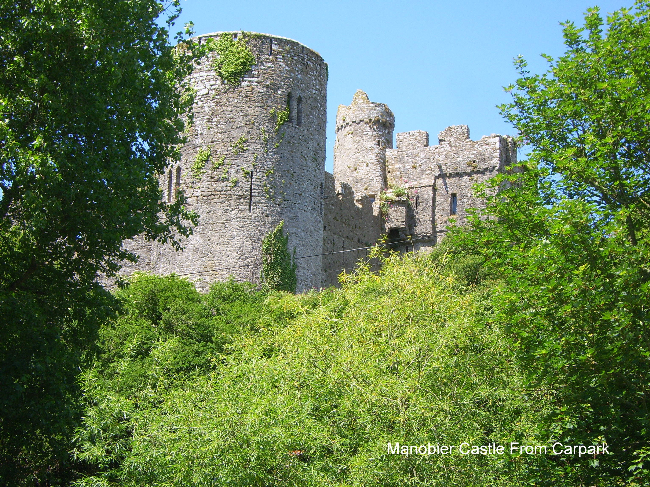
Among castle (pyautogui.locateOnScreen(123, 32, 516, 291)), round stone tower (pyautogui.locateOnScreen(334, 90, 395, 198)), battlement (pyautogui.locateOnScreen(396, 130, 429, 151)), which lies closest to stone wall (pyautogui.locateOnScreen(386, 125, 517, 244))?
battlement (pyautogui.locateOnScreen(396, 130, 429, 151))

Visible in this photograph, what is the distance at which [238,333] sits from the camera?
2400 cm

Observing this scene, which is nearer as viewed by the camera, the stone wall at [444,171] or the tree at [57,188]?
the tree at [57,188]

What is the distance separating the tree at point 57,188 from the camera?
15.2 m

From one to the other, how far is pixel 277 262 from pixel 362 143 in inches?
503

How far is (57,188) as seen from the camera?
15234mm

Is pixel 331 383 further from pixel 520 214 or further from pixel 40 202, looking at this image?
pixel 40 202

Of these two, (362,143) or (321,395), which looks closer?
(321,395)

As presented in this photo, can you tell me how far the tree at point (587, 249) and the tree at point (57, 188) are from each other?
656 centimetres

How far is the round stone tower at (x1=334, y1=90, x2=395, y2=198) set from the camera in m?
38.3

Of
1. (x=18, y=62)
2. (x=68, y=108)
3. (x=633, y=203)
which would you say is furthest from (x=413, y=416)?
(x=18, y=62)

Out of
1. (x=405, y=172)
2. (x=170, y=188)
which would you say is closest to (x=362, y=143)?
(x=405, y=172)

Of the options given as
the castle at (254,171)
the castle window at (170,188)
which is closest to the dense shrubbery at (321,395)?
the castle at (254,171)

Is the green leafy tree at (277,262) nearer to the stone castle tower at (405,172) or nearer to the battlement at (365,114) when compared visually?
the stone castle tower at (405,172)

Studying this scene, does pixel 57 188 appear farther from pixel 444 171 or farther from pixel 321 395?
pixel 444 171
